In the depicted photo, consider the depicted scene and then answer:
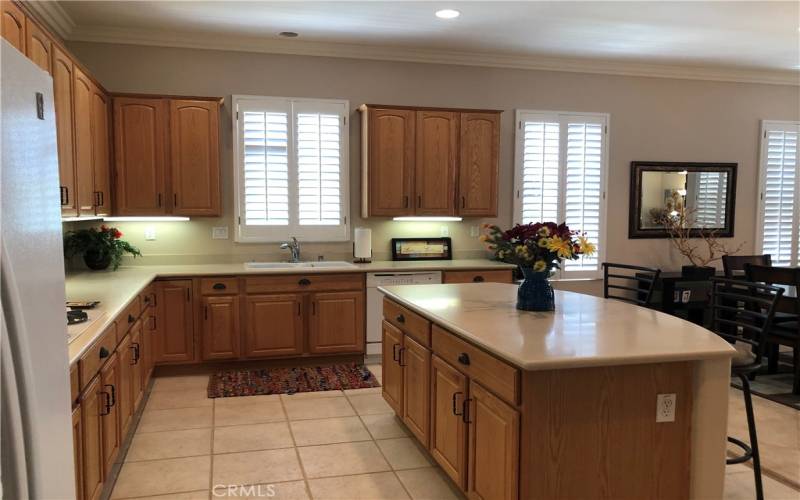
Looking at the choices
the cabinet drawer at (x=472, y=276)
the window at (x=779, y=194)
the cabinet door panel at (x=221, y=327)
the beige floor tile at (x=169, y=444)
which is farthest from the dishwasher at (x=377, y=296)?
the window at (x=779, y=194)

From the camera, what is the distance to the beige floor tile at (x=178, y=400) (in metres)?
4.26

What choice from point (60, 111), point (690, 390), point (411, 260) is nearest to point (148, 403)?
point (60, 111)

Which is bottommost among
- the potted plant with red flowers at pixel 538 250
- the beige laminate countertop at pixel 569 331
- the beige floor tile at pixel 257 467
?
the beige floor tile at pixel 257 467

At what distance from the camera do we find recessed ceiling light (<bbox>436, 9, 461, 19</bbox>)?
4586 mm

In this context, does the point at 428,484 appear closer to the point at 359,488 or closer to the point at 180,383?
the point at 359,488

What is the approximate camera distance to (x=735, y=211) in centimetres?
673

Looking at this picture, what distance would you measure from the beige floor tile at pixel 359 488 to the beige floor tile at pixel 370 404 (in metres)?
0.95

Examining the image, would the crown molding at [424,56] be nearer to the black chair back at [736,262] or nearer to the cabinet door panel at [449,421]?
the black chair back at [736,262]

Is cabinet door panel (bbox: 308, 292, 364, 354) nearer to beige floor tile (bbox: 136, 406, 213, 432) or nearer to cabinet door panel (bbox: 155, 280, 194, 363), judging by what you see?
cabinet door panel (bbox: 155, 280, 194, 363)

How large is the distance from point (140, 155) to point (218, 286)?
48.9 inches

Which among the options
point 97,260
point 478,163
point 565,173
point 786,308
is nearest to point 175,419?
point 97,260

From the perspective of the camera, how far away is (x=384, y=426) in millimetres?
3881

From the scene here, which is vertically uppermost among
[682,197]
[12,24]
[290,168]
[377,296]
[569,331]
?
[12,24]

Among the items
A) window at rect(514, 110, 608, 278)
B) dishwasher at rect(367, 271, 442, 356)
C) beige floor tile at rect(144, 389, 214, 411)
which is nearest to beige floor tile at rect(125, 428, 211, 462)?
beige floor tile at rect(144, 389, 214, 411)
